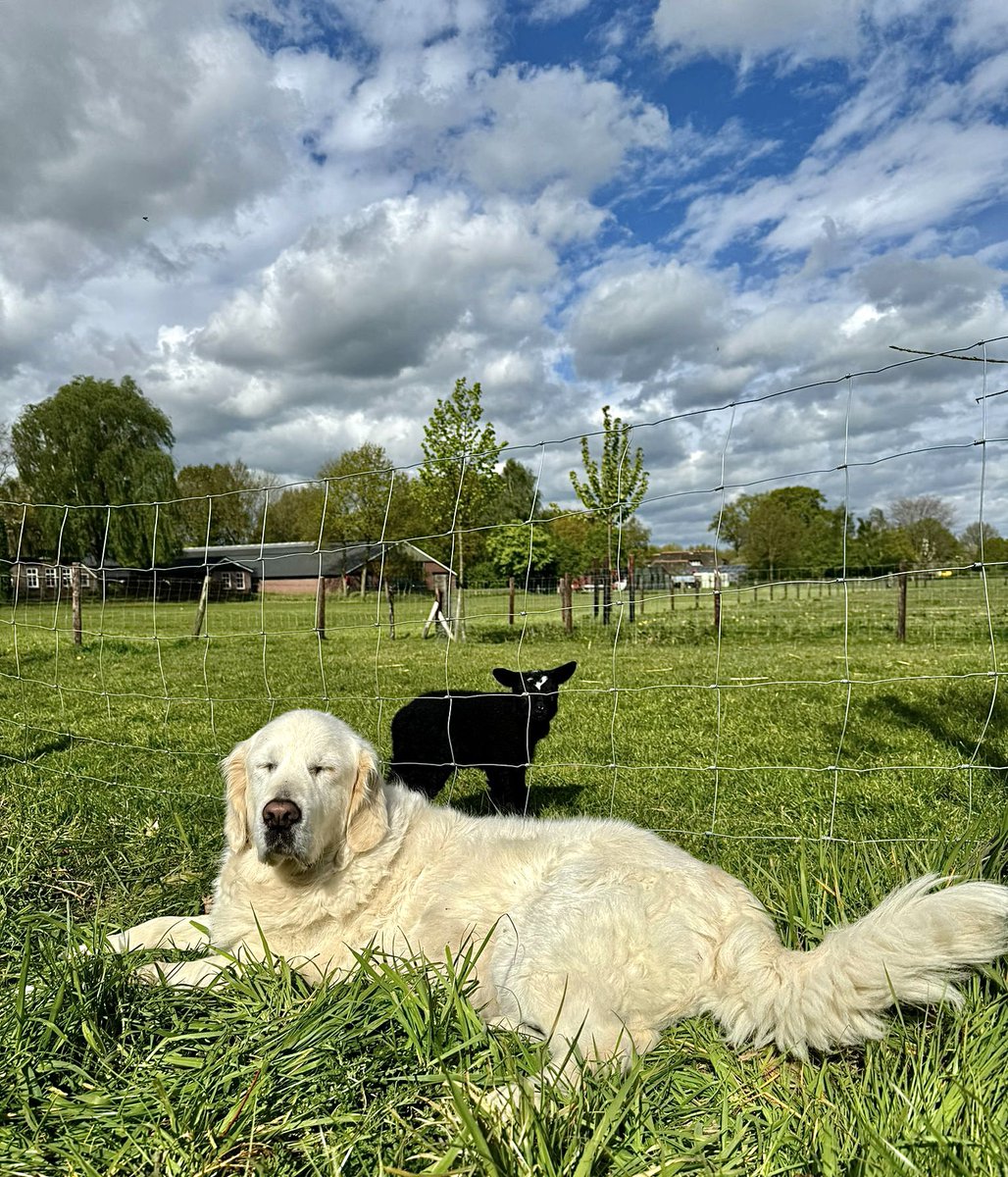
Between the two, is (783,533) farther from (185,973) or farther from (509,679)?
(185,973)

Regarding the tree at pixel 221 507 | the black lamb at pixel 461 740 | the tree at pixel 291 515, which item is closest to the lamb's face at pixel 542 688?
the black lamb at pixel 461 740

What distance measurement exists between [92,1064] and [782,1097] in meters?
2.04

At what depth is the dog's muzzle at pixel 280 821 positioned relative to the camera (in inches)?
115

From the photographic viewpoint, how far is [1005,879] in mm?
3105

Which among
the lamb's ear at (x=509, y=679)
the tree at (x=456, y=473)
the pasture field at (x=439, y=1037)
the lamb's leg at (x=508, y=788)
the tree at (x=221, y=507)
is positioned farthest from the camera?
the tree at (x=221, y=507)

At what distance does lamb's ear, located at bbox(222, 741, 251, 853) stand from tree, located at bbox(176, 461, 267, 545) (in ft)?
75.4

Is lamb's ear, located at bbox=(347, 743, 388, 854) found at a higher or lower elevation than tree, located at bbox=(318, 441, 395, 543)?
lower

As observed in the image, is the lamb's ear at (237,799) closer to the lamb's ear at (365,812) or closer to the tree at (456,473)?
the lamb's ear at (365,812)

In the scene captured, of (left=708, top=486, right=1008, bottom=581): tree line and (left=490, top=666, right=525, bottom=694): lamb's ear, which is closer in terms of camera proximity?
(left=708, top=486, right=1008, bottom=581): tree line

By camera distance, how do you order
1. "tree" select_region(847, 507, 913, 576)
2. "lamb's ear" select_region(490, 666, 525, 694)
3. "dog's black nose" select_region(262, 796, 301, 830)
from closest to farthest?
"dog's black nose" select_region(262, 796, 301, 830) < "tree" select_region(847, 507, 913, 576) < "lamb's ear" select_region(490, 666, 525, 694)

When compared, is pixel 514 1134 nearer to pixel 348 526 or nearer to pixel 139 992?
pixel 139 992

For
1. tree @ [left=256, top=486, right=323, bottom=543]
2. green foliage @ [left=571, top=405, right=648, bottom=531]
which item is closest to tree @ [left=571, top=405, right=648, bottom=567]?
green foliage @ [left=571, top=405, right=648, bottom=531]

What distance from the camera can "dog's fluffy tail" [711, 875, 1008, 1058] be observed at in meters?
2.15

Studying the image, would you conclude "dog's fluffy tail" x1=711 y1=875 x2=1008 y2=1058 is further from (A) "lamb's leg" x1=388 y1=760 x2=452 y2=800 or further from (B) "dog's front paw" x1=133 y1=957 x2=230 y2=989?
(A) "lamb's leg" x1=388 y1=760 x2=452 y2=800
